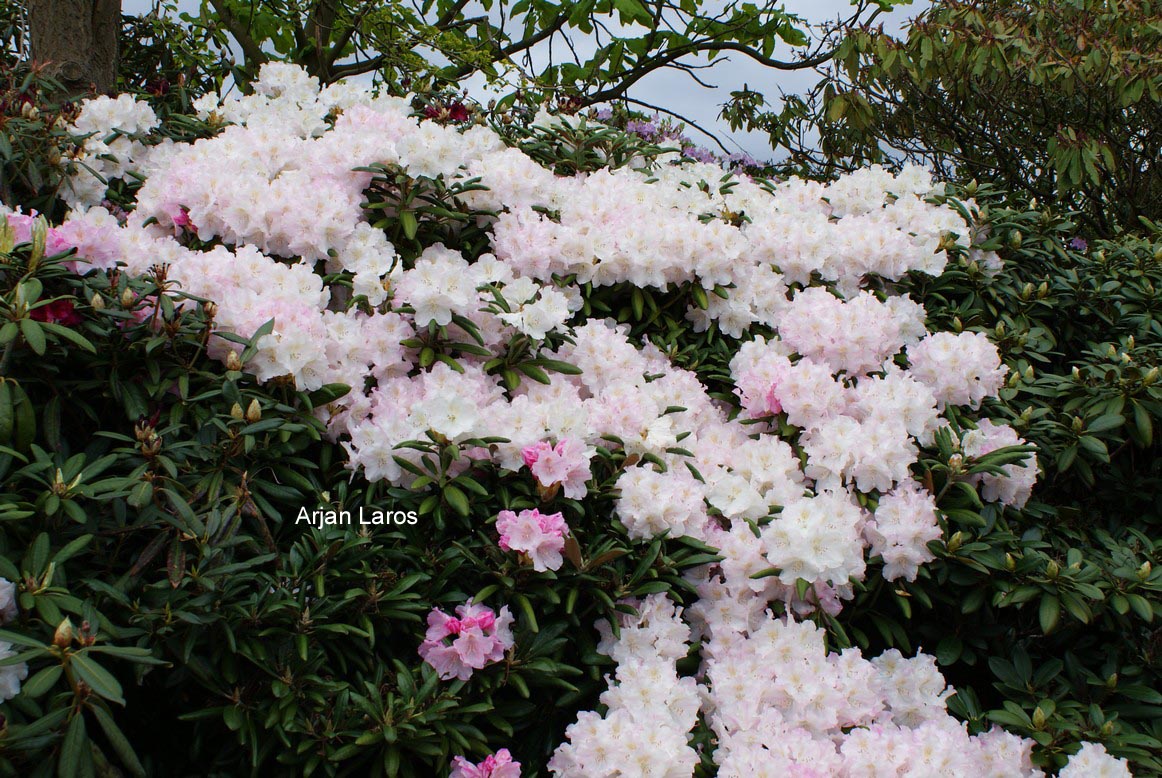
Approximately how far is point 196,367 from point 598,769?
1.21 meters

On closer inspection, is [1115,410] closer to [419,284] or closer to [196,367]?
[419,284]

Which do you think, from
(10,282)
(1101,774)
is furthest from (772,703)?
(10,282)

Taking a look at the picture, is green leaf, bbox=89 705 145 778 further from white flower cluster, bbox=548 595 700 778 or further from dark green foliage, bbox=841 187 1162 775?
dark green foliage, bbox=841 187 1162 775

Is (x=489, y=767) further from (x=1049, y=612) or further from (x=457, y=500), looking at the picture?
(x=1049, y=612)

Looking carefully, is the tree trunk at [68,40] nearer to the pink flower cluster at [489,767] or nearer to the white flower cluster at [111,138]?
the white flower cluster at [111,138]

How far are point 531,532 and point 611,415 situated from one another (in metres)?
0.47

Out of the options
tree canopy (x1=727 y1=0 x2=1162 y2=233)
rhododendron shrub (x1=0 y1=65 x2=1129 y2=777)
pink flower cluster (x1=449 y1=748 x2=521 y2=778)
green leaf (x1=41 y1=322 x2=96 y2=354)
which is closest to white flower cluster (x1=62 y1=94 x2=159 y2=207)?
rhododendron shrub (x1=0 y1=65 x2=1129 y2=777)

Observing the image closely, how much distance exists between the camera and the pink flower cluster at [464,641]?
72.3 inches

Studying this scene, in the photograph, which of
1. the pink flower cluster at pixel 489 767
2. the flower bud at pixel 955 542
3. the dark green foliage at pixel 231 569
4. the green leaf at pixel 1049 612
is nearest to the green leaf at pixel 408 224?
the dark green foliage at pixel 231 569

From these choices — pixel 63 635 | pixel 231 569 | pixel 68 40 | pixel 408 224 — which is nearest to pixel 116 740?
pixel 63 635

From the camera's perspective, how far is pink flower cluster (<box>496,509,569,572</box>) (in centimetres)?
192

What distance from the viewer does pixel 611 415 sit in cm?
230

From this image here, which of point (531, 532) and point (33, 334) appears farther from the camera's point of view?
point (531, 532)

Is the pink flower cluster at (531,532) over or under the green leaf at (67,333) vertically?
under
